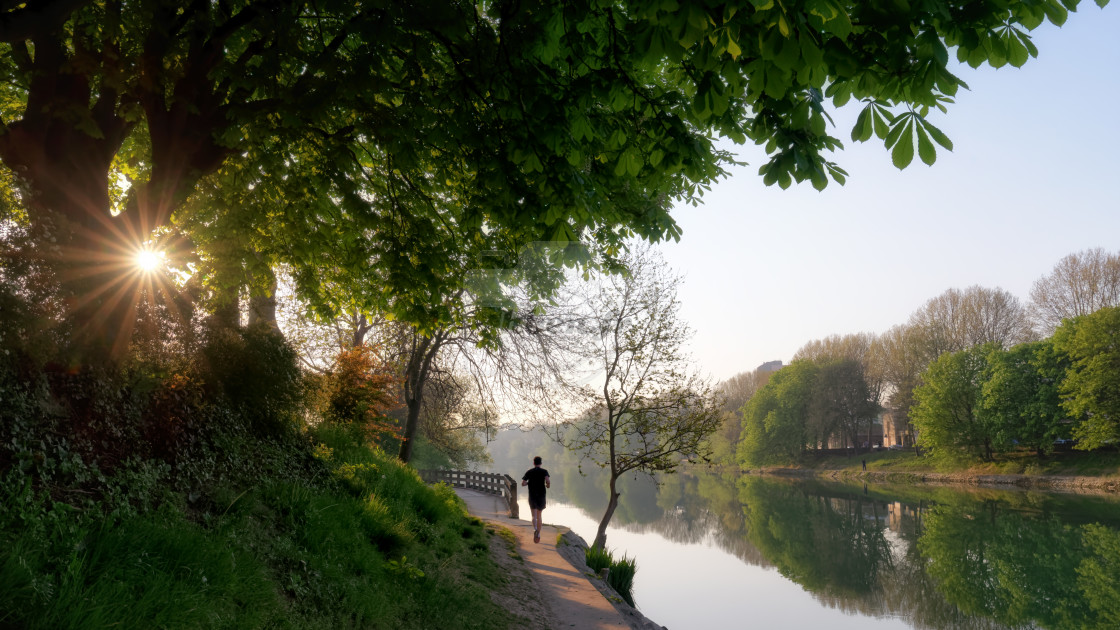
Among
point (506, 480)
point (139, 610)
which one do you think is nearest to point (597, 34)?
point (139, 610)

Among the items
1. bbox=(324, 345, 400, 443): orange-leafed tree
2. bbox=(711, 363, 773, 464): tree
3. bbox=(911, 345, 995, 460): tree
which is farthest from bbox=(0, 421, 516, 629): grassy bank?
bbox=(711, 363, 773, 464): tree

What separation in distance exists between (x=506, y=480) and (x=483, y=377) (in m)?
7.05

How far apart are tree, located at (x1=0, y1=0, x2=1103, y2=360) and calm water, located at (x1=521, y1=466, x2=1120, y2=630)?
1427 centimetres

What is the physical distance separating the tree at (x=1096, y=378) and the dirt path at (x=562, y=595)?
38061 mm

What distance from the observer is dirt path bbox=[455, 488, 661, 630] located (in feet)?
25.7

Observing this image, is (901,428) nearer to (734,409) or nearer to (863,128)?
(734,409)

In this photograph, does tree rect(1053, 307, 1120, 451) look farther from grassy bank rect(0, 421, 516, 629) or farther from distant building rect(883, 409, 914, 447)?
grassy bank rect(0, 421, 516, 629)

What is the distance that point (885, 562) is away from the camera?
73.3 feet

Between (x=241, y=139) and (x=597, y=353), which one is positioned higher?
(x=241, y=139)

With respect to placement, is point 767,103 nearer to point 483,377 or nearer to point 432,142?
point 432,142

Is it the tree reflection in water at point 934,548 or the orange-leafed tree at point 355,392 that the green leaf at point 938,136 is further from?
the orange-leafed tree at point 355,392

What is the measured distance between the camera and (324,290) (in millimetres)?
9484

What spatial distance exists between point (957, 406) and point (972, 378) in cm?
246

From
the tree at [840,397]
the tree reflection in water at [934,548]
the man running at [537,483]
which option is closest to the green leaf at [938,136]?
the man running at [537,483]
